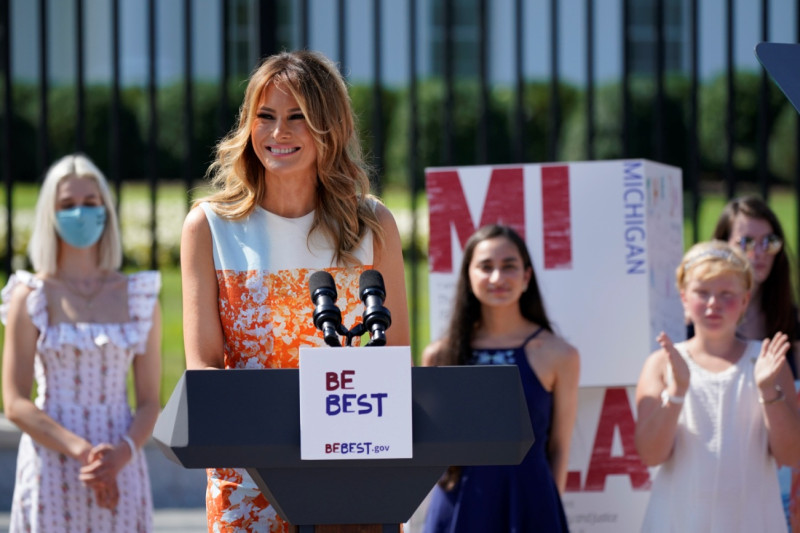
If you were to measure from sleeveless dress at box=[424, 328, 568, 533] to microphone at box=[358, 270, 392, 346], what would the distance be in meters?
1.74

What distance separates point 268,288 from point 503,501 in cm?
159

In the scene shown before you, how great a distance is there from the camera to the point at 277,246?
7.73 ft

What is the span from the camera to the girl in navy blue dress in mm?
3637

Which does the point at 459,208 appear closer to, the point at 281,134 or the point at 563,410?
the point at 563,410

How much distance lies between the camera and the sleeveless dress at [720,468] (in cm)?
349

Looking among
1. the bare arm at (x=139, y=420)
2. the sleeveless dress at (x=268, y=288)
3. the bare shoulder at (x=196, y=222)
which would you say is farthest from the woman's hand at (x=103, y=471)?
the bare shoulder at (x=196, y=222)

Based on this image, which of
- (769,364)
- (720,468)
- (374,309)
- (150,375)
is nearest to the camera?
(374,309)

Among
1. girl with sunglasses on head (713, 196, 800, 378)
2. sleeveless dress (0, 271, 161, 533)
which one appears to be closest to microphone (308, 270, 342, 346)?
sleeveless dress (0, 271, 161, 533)

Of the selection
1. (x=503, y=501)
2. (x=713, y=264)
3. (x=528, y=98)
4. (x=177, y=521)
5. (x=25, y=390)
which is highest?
(x=528, y=98)

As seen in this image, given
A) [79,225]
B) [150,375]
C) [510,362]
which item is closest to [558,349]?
[510,362]

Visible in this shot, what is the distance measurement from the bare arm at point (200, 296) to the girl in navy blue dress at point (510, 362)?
1.51 meters

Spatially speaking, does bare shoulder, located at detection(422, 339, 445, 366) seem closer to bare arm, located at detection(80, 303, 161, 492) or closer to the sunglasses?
bare arm, located at detection(80, 303, 161, 492)

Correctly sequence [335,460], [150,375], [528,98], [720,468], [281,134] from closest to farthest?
[335,460], [281,134], [720,468], [150,375], [528,98]

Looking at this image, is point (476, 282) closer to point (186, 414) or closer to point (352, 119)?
point (352, 119)
